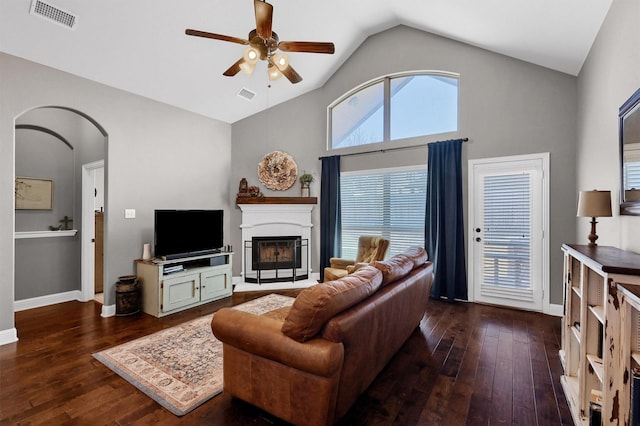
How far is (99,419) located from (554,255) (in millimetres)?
4881

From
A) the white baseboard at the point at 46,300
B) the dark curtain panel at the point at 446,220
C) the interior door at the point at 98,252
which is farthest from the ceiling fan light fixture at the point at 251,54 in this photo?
the white baseboard at the point at 46,300

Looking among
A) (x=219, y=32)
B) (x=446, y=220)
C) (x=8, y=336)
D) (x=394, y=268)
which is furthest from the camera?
(x=446, y=220)

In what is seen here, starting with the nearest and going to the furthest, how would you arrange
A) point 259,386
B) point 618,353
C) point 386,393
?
1. point 618,353
2. point 259,386
3. point 386,393

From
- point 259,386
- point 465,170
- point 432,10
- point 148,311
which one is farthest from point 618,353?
point 148,311

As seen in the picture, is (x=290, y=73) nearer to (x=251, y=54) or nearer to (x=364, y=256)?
(x=251, y=54)

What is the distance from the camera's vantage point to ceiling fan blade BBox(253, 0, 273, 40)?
2264 millimetres

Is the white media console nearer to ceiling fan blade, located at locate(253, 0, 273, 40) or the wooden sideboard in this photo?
ceiling fan blade, located at locate(253, 0, 273, 40)

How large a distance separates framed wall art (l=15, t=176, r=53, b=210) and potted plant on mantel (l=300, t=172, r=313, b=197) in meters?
3.83

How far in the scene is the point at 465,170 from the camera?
429 centimetres

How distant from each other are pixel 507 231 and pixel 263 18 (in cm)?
391

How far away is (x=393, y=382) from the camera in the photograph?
229 centimetres

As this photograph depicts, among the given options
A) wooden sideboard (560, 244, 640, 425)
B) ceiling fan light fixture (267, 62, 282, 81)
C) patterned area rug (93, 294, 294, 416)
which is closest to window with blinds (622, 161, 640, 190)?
wooden sideboard (560, 244, 640, 425)

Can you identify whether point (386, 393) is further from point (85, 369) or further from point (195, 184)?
point (195, 184)

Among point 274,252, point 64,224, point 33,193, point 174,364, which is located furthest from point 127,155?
point 174,364
